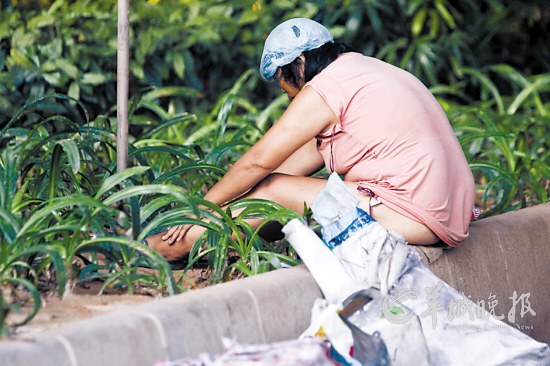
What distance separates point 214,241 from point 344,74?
0.76 meters

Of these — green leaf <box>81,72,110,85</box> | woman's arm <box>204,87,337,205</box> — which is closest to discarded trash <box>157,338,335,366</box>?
woman's arm <box>204,87,337,205</box>

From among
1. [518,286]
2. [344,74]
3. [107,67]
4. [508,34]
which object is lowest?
[518,286]

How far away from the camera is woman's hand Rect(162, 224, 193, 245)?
362 cm

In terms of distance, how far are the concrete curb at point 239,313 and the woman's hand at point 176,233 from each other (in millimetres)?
609

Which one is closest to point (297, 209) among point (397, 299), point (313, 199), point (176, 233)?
point (313, 199)

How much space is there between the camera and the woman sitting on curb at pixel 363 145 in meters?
3.49

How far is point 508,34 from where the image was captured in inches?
305

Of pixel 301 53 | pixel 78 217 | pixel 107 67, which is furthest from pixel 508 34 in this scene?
pixel 78 217

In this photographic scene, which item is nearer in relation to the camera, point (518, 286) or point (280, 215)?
point (280, 215)

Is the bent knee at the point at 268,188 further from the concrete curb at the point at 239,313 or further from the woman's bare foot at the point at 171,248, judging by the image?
the concrete curb at the point at 239,313

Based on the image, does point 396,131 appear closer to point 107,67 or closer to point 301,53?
point 301,53

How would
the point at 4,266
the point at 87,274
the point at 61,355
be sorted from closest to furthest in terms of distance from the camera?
the point at 61,355
the point at 4,266
the point at 87,274

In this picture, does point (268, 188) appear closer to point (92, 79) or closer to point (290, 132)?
point (290, 132)

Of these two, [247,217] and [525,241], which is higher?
[247,217]
